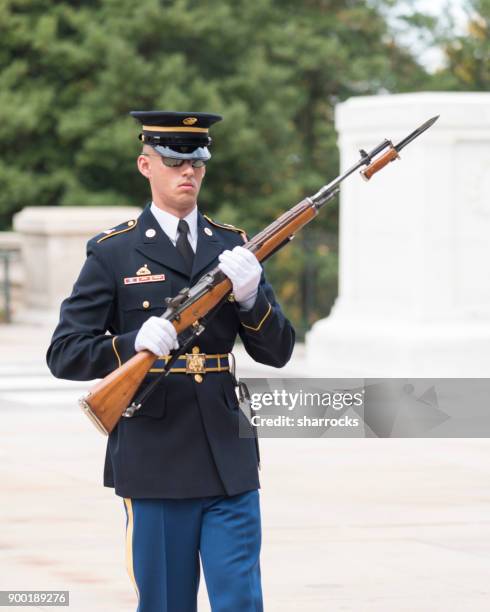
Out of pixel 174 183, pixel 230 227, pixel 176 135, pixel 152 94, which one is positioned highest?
pixel 152 94

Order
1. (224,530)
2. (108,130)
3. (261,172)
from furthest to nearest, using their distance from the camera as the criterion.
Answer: (261,172) < (108,130) < (224,530)

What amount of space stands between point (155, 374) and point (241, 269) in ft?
1.26

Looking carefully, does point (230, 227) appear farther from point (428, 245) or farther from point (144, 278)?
point (428, 245)

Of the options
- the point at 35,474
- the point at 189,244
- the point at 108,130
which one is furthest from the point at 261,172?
the point at 189,244

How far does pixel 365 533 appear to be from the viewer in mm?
7449

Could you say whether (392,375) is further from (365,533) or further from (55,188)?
(55,188)

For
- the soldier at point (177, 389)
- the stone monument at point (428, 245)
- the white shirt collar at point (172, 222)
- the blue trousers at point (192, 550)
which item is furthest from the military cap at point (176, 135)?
the stone monument at point (428, 245)

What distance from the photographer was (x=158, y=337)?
439 cm

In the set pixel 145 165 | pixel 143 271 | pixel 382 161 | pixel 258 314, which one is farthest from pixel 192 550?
pixel 382 161

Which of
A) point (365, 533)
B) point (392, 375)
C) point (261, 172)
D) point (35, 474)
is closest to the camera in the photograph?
point (365, 533)

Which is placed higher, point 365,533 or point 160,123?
point 160,123

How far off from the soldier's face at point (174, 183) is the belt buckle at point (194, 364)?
405mm

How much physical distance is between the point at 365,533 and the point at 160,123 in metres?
3.25

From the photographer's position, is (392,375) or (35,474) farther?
(392,375)
